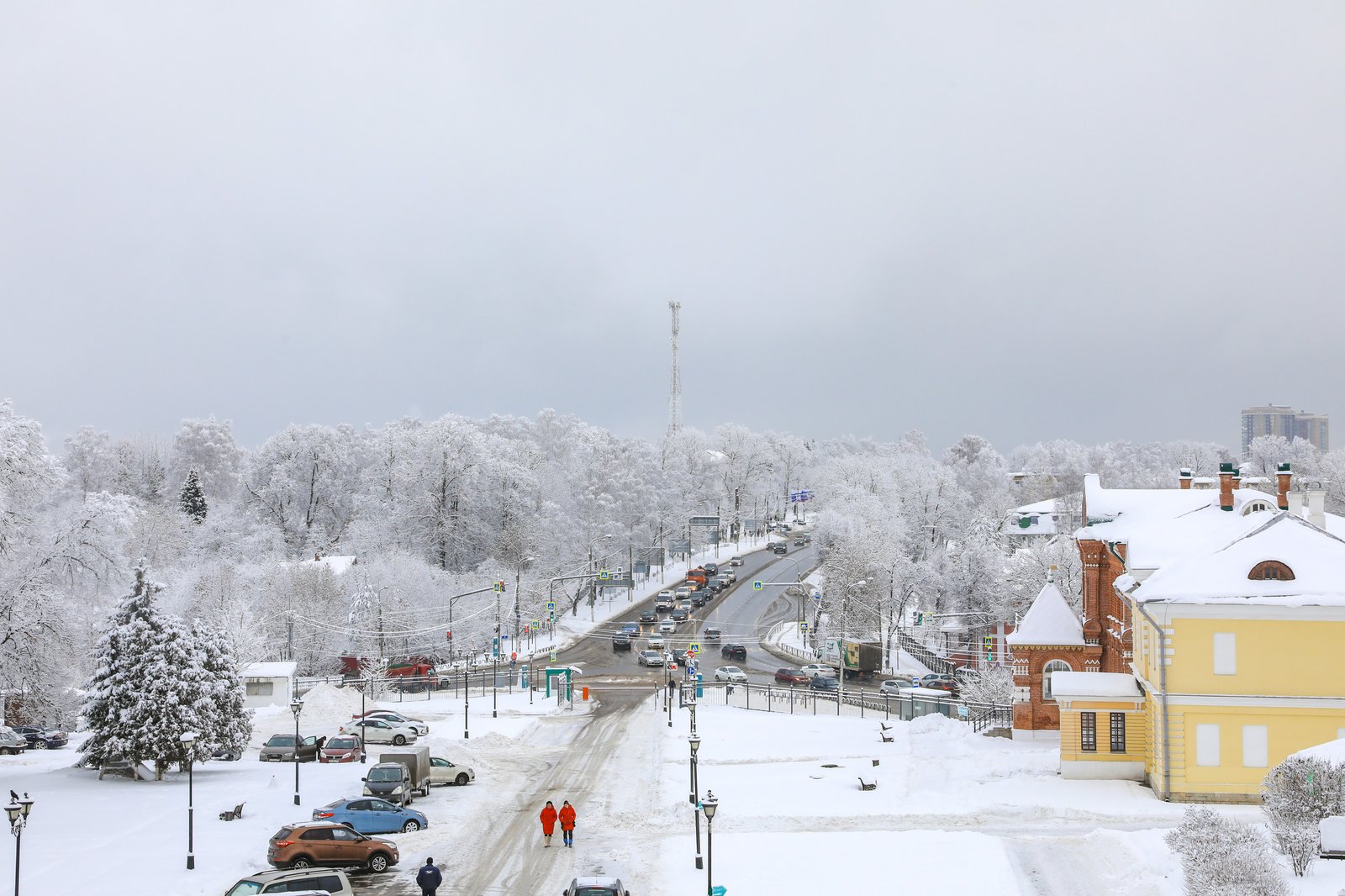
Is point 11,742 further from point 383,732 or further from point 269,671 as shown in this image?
point 383,732

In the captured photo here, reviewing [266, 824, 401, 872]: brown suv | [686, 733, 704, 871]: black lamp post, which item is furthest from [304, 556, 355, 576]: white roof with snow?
[266, 824, 401, 872]: brown suv

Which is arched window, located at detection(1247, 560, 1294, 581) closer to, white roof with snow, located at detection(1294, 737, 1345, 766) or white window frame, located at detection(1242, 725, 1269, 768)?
white window frame, located at detection(1242, 725, 1269, 768)

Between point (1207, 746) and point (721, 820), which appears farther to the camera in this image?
point (1207, 746)

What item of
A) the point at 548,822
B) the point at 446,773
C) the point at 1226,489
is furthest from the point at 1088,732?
the point at 446,773

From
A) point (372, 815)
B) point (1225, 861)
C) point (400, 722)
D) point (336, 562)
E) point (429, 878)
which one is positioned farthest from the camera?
point (336, 562)

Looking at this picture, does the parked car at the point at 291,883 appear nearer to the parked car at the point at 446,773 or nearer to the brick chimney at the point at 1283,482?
the parked car at the point at 446,773

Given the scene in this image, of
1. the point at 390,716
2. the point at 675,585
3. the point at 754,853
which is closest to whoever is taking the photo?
the point at 754,853

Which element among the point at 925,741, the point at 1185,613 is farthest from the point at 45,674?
the point at 1185,613

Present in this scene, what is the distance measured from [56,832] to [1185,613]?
32.0 metres

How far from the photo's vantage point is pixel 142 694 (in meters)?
34.9

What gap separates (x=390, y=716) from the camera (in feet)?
156

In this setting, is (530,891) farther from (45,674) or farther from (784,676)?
(784,676)

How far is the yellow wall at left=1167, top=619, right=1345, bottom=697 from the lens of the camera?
3231 cm

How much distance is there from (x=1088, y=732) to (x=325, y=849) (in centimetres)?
2417
